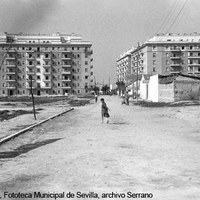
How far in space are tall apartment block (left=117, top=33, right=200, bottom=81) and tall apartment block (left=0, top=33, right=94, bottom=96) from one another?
17665 mm

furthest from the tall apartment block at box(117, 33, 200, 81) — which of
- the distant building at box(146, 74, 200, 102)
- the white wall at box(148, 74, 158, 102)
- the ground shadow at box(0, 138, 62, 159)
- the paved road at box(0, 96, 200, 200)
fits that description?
the paved road at box(0, 96, 200, 200)

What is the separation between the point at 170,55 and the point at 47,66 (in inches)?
1506

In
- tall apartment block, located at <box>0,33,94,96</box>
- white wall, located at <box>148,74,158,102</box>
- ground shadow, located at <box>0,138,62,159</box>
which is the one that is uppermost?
Answer: tall apartment block, located at <box>0,33,94,96</box>

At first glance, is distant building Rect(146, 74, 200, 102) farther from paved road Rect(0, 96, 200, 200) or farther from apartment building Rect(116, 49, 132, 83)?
apartment building Rect(116, 49, 132, 83)

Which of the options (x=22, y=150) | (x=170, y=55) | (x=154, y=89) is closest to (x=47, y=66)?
(x=170, y=55)

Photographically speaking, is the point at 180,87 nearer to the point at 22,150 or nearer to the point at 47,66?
the point at 22,150

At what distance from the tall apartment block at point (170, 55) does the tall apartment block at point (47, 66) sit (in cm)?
1766

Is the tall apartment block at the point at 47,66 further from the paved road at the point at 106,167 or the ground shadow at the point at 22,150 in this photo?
the paved road at the point at 106,167

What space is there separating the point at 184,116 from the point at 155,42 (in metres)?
86.3

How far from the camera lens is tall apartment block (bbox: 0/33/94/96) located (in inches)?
4080

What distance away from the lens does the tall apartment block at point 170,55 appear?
10512cm

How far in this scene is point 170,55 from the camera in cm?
10650

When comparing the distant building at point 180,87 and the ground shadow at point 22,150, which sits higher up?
the distant building at point 180,87

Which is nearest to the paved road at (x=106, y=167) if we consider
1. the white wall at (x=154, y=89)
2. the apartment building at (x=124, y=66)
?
the white wall at (x=154, y=89)
